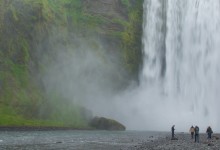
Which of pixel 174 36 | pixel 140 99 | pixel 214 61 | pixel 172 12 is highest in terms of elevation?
pixel 172 12

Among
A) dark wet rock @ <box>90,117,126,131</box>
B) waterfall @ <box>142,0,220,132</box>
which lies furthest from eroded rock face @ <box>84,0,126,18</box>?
dark wet rock @ <box>90,117,126,131</box>

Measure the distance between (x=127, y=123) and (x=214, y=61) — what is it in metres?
33.2

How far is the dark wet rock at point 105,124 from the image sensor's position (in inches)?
4505

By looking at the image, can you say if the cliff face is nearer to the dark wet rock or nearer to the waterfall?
the dark wet rock

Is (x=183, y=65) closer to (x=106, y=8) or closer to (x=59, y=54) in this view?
(x=59, y=54)

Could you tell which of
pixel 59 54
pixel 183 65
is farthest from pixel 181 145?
pixel 59 54

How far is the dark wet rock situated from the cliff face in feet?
→ 13.9

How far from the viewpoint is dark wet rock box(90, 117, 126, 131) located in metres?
114

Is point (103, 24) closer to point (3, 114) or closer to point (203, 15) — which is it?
point (203, 15)

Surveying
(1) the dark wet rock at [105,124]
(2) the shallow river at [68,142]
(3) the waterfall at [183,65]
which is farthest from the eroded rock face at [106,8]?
(2) the shallow river at [68,142]

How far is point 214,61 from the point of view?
11812cm

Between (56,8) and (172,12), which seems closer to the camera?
(172,12)

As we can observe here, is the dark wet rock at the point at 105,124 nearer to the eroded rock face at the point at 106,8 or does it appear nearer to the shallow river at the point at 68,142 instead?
the shallow river at the point at 68,142

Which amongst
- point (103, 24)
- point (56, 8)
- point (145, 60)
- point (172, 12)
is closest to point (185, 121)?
point (145, 60)
